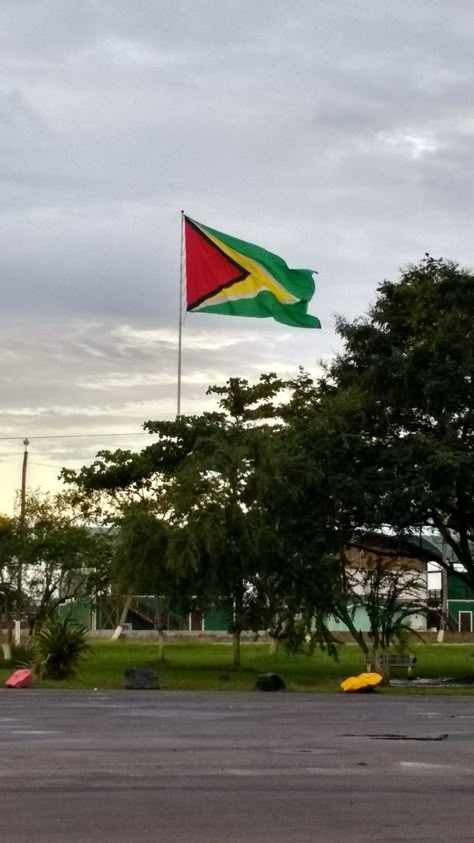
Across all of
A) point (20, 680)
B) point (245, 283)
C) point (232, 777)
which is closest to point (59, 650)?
point (20, 680)

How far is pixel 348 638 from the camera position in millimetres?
98625

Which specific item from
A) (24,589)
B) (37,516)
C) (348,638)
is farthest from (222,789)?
(348,638)

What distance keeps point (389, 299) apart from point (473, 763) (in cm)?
3600

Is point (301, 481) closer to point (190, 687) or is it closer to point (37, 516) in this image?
point (190, 687)

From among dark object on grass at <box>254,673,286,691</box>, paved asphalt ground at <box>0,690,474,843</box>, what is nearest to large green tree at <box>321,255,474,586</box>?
dark object on grass at <box>254,673,286,691</box>

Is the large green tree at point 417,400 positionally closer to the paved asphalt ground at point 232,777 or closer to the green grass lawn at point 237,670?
the green grass lawn at point 237,670

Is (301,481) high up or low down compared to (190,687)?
up

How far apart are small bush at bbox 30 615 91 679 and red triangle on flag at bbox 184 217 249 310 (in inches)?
459

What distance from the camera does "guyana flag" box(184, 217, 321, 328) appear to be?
45.6 metres

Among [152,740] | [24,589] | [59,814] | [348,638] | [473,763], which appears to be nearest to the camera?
[59,814]

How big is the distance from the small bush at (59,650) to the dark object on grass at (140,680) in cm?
239

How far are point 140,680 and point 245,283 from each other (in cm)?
1465

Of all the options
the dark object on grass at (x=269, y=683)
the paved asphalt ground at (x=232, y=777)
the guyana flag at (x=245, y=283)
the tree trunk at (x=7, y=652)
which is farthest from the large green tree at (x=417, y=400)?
the paved asphalt ground at (x=232, y=777)

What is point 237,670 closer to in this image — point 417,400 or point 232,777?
point 417,400
